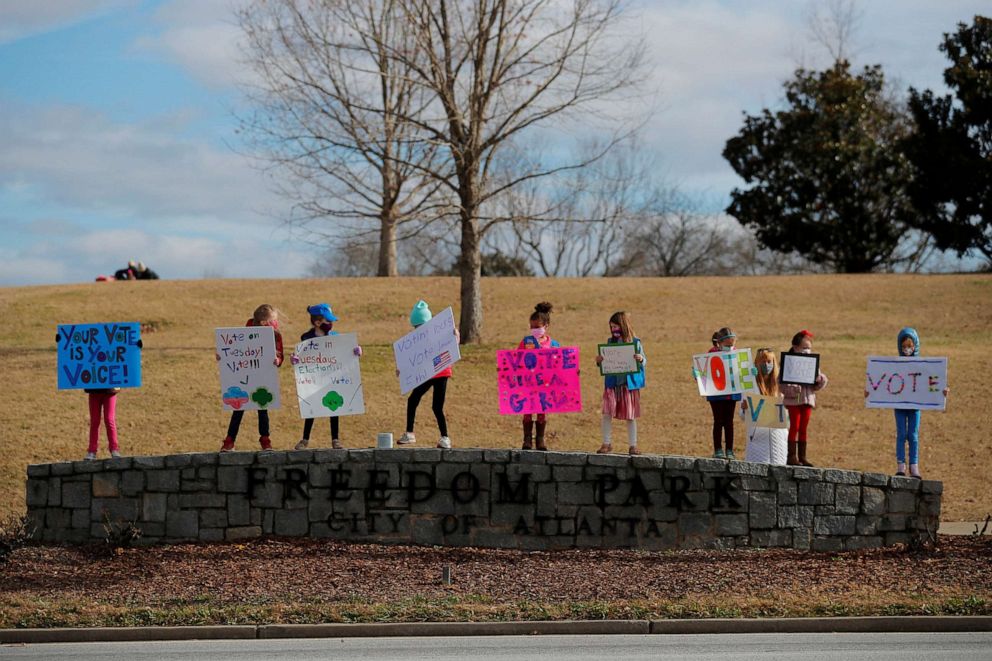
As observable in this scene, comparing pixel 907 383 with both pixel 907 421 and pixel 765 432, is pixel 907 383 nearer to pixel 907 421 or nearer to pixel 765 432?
pixel 907 421

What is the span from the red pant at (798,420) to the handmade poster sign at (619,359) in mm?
1837

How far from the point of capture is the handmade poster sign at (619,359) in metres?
11.8

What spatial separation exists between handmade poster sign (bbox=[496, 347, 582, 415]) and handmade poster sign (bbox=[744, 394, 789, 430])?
1.84 meters

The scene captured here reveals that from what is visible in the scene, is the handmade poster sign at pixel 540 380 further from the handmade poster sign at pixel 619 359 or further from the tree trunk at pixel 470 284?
the tree trunk at pixel 470 284

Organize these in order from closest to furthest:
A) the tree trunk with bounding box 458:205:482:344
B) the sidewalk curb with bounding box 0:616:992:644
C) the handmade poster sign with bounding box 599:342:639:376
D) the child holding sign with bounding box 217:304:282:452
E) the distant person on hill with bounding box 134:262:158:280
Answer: the sidewalk curb with bounding box 0:616:992:644, the handmade poster sign with bounding box 599:342:639:376, the child holding sign with bounding box 217:304:282:452, the tree trunk with bounding box 458:205:482:344, the distant person on hill with bounding box 134:262:158:280

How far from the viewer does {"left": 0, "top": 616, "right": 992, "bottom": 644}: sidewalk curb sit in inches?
345

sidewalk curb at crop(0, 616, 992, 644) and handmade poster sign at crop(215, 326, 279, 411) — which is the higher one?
handmade poster sign at crop(215, 326, 279, 411)

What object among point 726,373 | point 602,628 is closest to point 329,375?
point 726,373

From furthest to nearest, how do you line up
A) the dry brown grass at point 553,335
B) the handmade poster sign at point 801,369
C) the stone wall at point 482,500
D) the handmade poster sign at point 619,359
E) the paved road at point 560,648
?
the dry brown grass at point 553,335, the handmade poster sign at point 801,369, the handmade poster sign at point 619,359, the stone wall at point 482,500, the paved road at point 560,648

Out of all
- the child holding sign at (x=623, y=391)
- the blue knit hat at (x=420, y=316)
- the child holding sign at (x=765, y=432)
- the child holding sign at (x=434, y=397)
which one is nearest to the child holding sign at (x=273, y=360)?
the child holding sign at (x=434, y=397)

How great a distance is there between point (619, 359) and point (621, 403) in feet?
1.50

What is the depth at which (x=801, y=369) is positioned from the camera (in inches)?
481

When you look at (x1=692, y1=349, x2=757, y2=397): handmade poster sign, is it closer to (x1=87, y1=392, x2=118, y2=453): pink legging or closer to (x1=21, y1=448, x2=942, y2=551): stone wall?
(x1=21, y1=448, x2=942, y2=551): stone wall

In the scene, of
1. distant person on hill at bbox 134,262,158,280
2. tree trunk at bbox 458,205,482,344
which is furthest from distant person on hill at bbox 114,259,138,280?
tree trunk at bbox 458,205,482,344
